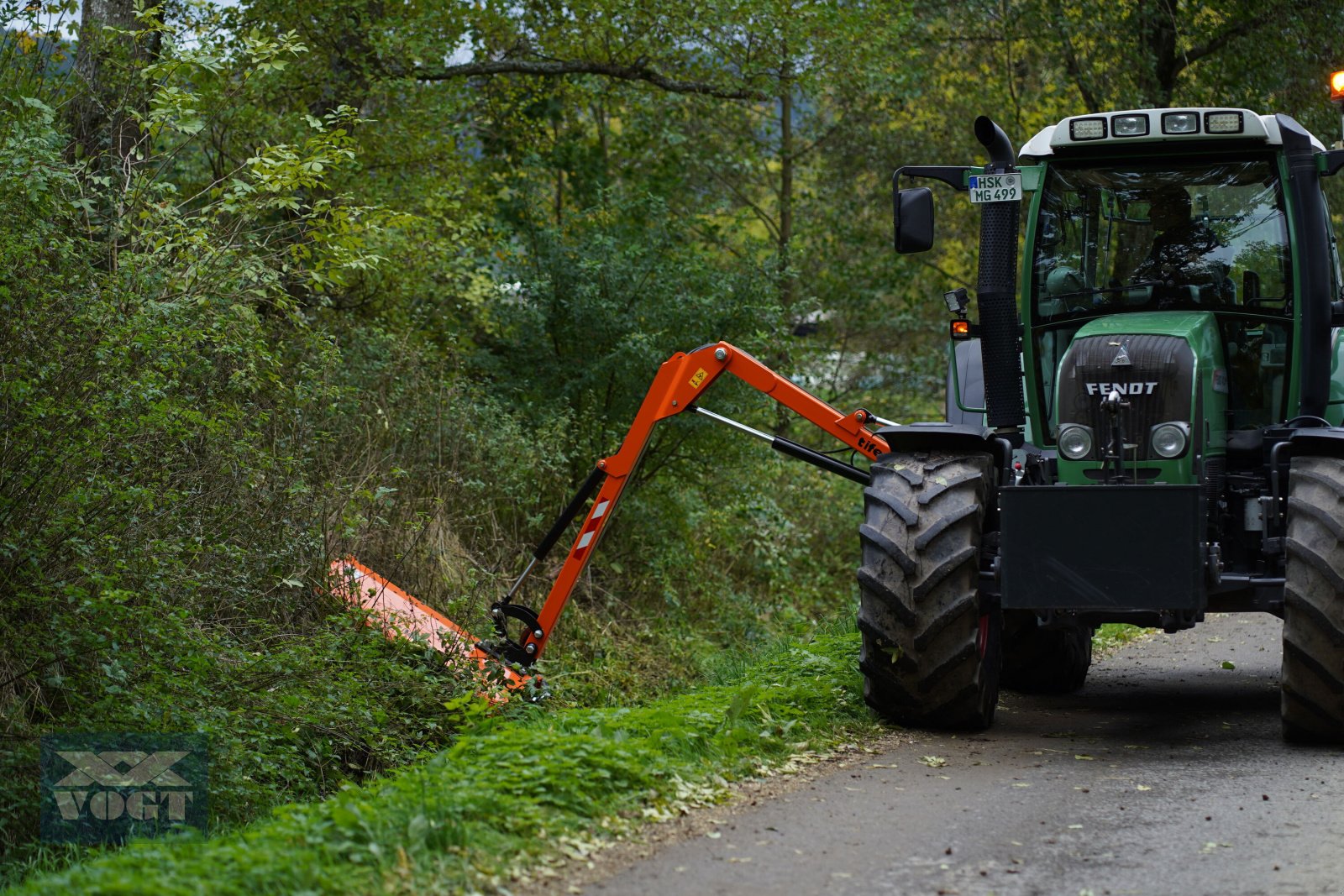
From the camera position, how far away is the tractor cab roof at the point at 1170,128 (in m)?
7.80

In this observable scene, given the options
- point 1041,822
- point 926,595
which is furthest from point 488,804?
point 926,595

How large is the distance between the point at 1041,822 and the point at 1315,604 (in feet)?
6.46

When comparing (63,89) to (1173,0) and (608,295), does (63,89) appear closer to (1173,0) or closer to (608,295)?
(608,295)

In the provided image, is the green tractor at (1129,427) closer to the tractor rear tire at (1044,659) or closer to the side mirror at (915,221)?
the side mirror at (915,221)

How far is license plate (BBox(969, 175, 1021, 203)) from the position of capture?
804 cm

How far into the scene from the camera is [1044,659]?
927 cm

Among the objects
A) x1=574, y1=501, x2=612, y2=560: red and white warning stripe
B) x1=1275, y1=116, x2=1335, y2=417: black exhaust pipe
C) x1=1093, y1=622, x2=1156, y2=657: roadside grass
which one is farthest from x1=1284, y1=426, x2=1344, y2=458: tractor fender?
x1=1093, y1=622, x2=1156, y2=657: roadside grass

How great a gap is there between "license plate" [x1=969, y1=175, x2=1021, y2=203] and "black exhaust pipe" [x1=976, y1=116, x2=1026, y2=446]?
0.04 m

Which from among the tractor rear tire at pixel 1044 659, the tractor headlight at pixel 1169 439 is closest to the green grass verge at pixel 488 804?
the tractor rear tire at pixel 1044 659

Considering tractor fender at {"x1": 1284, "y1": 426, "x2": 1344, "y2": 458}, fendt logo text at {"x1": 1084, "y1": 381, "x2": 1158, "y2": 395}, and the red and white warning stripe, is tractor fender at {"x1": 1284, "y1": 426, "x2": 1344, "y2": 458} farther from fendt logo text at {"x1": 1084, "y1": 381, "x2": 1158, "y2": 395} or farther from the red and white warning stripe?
the red and white warning stripe

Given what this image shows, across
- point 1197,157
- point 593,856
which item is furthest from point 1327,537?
point 593,856

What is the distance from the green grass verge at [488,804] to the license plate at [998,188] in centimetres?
291

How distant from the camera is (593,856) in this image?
504 centimetres

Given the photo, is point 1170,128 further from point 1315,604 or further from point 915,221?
point 1315,604
